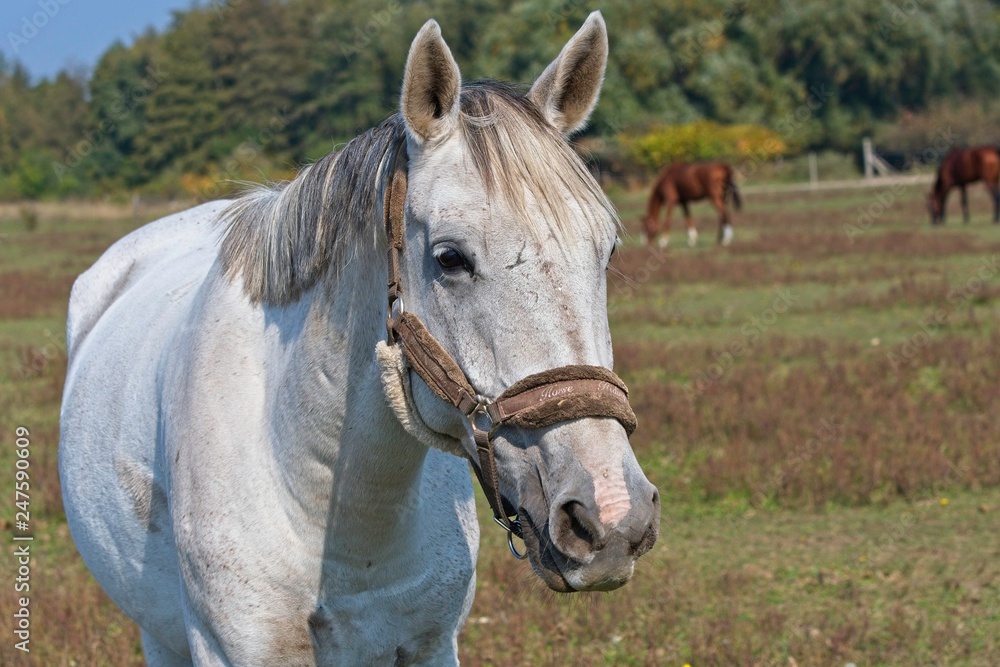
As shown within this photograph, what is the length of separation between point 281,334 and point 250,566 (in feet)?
1.78

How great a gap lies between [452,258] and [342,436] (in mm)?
562

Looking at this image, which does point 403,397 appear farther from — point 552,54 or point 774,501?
point 552,54

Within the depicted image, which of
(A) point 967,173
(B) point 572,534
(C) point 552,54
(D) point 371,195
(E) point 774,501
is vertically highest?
(C) point 552,54

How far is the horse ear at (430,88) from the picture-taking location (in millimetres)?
1996

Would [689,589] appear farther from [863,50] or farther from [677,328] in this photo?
[863,50]

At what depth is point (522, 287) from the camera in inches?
75.9

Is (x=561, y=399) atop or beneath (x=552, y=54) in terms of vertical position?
beneath

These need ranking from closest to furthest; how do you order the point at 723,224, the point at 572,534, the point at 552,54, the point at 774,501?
the point at 572,534 < the point at 774,501 < the point at 723,224 < the point at 552,54

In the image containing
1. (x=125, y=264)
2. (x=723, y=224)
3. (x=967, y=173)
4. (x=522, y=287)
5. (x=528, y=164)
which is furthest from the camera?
(x=967, y=173)

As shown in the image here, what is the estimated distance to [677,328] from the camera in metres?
12.0

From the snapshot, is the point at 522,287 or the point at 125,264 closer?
the point at 522,287

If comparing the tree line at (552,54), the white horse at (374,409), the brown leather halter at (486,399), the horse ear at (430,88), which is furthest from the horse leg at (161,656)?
the tree line at (552,54)

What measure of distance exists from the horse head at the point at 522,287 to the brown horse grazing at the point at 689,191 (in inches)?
778

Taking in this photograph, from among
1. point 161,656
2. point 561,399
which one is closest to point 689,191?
point 161,656
